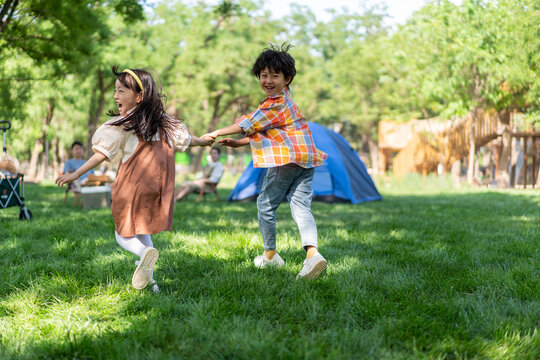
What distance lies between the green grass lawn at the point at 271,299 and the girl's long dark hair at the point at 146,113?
0.99 metres

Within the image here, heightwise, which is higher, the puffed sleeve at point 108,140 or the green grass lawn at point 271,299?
the puffed sleeve at point 108,140

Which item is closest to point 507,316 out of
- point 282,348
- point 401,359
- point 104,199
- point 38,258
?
point 401,359

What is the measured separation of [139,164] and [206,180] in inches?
281

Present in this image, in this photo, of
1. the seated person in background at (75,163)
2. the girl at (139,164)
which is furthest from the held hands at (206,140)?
the seated person in background at (75,163)

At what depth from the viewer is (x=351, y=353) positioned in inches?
79.5

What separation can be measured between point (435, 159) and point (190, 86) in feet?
37.1

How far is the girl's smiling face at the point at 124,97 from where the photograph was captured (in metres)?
2.96

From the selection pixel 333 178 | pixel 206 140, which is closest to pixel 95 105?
pixel 333 178

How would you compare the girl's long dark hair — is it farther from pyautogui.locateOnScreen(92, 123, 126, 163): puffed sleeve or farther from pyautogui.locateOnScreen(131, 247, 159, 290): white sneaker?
pyautogui.locateOnScreen(131, 247, 159, 290): white sneaker

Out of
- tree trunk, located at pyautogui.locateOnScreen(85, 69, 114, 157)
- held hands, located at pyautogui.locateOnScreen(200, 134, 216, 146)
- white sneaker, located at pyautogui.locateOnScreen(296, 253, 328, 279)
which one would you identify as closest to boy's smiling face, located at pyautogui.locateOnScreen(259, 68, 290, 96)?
held hands, located at pyautogui.locateOnScreen(200, 134, 216, 146)

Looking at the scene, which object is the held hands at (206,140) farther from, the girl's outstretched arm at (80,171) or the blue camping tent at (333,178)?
the blue camping tent at (333,178)

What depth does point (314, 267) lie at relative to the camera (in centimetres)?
310

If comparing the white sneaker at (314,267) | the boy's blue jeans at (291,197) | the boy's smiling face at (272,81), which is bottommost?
the white sneaker at (314,267)

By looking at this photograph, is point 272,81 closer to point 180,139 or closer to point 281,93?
point 281,93
